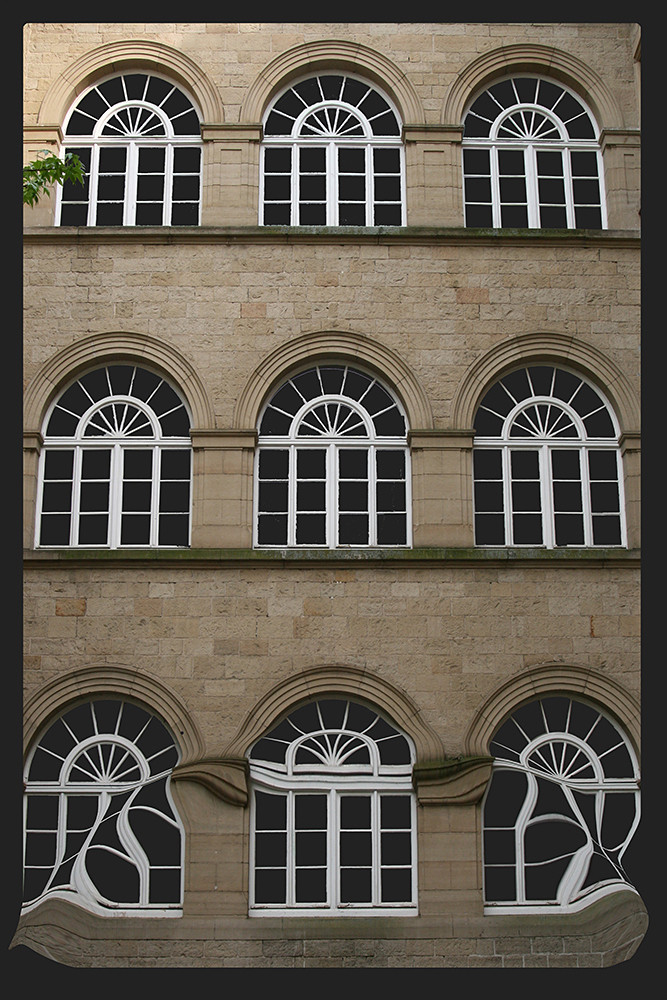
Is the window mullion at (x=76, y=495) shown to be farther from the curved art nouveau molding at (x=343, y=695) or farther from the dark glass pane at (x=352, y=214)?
the dark glass pane at (x=352, y=214)

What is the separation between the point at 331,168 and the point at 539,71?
10.2ft

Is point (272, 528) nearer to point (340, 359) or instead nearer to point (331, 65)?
point (340, 359)

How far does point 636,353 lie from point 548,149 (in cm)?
303

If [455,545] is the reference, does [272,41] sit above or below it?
above

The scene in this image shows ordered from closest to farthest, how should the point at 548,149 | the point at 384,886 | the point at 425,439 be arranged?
the point at 384,886 < the point at 425,439 < the point at 548,149

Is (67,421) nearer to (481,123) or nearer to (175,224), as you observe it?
(175,224)

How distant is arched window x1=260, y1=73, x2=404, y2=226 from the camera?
1638 centimetres

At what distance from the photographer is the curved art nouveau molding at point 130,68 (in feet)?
54.3

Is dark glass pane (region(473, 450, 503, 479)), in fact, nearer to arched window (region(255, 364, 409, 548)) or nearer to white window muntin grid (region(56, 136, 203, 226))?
arched window (region(255, 364, 409, 548))

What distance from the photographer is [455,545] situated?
15117mm

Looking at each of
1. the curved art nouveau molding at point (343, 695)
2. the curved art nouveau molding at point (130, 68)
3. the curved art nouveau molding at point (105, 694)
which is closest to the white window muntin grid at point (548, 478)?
the curved art nouveau molding at point (343, 695)

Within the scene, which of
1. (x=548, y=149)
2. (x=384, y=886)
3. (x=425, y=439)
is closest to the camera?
(x=384, y=886)

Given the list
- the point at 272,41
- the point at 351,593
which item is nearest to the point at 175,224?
the point at 272,41

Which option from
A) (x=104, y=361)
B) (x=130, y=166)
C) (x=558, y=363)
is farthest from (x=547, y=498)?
(x=130, y=166)
